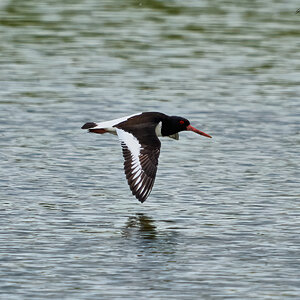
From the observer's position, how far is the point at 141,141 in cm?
1108

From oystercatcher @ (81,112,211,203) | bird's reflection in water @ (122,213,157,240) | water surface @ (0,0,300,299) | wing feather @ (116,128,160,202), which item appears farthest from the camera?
oystercatcher @ (81,112,211,203)

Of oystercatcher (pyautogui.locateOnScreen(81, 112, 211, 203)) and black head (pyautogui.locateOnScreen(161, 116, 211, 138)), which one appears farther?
black head (pyautogui.locateOnScreen(161, 116, 211, 138))

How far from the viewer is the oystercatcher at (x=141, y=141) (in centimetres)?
1053

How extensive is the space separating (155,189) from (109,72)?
732 cm

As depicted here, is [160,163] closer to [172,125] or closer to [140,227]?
[172,125]

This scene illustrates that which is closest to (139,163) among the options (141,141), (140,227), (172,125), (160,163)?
(141,141)

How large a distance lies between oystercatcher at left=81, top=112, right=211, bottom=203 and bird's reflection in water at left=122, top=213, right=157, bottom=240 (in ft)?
0.64

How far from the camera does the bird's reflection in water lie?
966 centimetres

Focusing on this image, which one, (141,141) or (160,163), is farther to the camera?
(160,163)

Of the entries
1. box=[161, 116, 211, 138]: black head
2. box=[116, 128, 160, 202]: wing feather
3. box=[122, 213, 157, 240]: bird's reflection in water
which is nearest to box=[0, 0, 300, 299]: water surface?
box=[122, 213, 157, 240]: bird's reflection in water

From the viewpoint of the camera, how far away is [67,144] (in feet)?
44.2

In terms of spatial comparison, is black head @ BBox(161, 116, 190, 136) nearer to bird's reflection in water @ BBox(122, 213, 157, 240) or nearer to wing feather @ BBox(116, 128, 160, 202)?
wing feather @ BBox(116, 128, 160, 202)

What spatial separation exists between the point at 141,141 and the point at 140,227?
144 cm

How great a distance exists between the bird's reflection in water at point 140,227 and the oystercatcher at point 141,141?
0.64 feet
